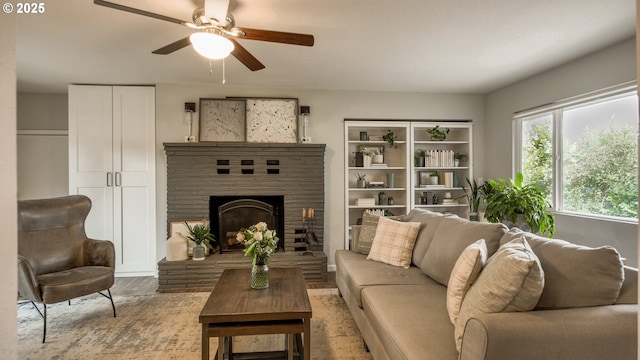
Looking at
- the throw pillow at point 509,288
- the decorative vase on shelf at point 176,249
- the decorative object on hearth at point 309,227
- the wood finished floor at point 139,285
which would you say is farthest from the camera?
the decorative object on hearth at point 309,227

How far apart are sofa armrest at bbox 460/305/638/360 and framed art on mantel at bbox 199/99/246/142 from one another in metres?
3.59

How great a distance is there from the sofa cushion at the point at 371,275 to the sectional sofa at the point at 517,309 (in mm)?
252

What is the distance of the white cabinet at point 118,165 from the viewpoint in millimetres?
4125

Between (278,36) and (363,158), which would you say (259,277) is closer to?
(278,36)

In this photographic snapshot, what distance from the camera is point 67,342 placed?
2486 mm

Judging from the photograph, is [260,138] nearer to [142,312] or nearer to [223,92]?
[223,92]

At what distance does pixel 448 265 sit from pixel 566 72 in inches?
106

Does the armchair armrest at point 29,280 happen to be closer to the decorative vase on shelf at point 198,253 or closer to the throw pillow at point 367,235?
the decorative vase on shelf at point 198,253

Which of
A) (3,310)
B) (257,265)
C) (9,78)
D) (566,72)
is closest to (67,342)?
(257,265)

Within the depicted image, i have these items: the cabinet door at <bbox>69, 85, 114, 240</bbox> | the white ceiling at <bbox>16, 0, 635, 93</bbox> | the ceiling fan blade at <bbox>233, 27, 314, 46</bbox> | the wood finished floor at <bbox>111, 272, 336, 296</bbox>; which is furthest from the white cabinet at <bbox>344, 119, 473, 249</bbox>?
the cabinet door at <bbox>69, 85, 114, 240</bbox>

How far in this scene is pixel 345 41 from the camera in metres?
2.85

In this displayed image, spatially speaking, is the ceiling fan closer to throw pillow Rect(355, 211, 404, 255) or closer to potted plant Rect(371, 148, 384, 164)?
throw pillow Rect(355, 211, 404, 255)

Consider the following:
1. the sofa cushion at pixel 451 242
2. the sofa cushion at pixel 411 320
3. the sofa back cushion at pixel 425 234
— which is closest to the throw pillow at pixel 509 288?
the sofa cushion at pixel 411 320

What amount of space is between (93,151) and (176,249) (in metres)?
1.75
